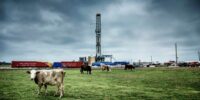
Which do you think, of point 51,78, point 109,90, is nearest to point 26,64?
point 109,90

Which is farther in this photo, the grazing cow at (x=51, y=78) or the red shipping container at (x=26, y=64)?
the red shipping container at (x=26, y=64)

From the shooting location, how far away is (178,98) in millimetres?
16938

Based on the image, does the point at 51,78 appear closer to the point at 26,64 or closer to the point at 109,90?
the point at 109,90

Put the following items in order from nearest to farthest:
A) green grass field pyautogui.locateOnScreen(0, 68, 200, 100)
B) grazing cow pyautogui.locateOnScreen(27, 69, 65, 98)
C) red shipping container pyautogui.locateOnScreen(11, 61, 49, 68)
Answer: green grass field pyautogui.locateOnScreen(0, 68, 200, 100) < grazing cow pyautogui.locateOnScreen(27, 69, 65, 98) < red shipping container pyautogui.locateOnScreen(11, 61, 49, 68)

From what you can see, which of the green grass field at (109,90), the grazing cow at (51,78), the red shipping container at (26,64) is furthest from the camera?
the red shipping container at (26,64)

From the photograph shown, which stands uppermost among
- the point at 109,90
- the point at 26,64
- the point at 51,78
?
the point at 26,64

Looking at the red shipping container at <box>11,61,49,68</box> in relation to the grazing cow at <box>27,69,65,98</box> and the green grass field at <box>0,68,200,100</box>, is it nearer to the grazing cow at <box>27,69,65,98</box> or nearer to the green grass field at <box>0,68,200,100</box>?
the green grass field at <box>0,68,200,100</box>

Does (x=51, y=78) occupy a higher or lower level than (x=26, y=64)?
lower

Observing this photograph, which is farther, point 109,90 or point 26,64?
point 26,64

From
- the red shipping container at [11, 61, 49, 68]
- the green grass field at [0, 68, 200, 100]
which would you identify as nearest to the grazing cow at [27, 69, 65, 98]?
the green grass field at [0, 68, 200, 100]

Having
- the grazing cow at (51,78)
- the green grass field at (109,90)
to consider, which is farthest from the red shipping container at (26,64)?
the grazing cow at (51,78)

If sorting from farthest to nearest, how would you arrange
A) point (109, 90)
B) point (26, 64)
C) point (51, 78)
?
point (26, 64) < point (109, 90) < point (51, 78)

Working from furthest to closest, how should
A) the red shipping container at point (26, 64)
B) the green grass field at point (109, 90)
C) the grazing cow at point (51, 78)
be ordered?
the red shipping container at point (26, 64) < the grazing cow at point (51, 78) < the green grass field at point (109, 90)

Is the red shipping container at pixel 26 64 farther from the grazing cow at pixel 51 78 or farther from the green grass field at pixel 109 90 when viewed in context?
the grazing cow at pixel 51 78
